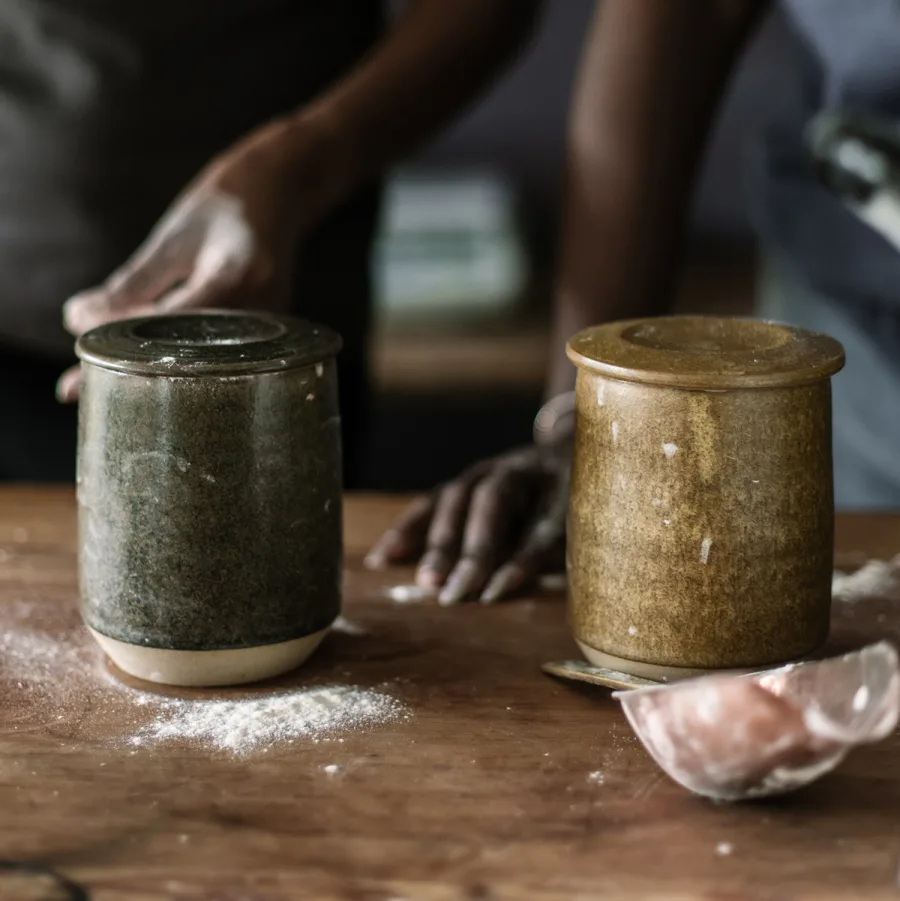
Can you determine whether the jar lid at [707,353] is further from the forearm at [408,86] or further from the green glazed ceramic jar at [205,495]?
the forearm at [408,86]

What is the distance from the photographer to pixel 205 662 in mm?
628

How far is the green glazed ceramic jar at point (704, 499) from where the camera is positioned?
0.57 m

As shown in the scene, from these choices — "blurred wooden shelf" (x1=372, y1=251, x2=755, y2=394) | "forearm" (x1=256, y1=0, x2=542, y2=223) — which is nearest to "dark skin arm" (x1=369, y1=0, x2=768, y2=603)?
"forearm" (x1=256, y1=0, x2=542, y2=223)

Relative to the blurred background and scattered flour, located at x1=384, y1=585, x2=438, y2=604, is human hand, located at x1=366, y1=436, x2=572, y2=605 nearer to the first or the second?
scattered flour, located at x1=384, y1=585, x2=438, y2=604

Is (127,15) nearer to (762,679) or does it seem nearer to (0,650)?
(0,650)

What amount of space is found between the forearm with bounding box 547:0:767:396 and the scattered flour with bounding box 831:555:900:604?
0.31 meters

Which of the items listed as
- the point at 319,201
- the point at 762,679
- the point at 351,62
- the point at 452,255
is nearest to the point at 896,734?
the point at 762,679

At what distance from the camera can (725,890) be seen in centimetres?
47

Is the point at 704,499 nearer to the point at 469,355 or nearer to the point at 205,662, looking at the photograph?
the point at 205,662

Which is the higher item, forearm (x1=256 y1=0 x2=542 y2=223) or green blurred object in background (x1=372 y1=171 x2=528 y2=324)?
forearm (x1=256 y1=0 x2=542 y2=223)

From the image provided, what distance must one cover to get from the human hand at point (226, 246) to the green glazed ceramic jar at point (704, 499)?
344 millimetres

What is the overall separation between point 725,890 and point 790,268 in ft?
2.81

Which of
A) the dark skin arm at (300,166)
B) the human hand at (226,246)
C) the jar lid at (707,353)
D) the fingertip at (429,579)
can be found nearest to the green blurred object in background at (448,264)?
the dark skin arm at (300,166)

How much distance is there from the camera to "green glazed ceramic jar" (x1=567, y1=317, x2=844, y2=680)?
1.88ft
